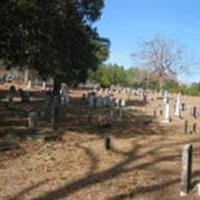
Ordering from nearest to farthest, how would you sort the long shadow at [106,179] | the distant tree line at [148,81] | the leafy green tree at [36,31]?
the long shadow at [106,179] → the leafy green tree at [36,31] → the distant tree line at [148,81]

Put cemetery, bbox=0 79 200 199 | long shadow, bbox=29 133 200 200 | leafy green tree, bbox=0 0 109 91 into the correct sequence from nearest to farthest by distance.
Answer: long shadow, bbox=29 133 200 200 < cemetery, bbox=0 79 200 199 < leafy green tree, bbox=0 0 109 91

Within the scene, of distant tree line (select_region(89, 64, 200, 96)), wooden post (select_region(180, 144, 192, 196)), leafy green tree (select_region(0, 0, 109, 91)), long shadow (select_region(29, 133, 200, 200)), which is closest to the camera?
wooden post (select_region(180, 144, 192, 196))

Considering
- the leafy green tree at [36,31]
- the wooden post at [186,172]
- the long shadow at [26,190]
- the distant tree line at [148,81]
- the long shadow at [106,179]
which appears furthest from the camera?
the distant tree line at [148,81]

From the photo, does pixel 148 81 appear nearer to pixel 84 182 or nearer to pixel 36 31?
pixel 36 31

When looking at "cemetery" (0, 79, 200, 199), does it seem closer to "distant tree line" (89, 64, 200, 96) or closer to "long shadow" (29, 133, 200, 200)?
"long shadow" (29, 133, 200, 200)

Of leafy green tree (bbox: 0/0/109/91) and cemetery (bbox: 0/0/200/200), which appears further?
leafy green tree (bbox: 0/0/109/91)

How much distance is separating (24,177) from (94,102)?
2254 cm

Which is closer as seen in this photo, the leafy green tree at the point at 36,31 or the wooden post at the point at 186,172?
the wooden post at the point at 186,172

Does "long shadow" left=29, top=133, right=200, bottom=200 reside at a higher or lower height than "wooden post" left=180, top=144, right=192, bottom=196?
lower

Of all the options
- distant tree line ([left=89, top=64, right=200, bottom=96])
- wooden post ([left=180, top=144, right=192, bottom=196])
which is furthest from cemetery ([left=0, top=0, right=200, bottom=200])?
distant tree line ([left=89, top=64, right=200, bottom=96])

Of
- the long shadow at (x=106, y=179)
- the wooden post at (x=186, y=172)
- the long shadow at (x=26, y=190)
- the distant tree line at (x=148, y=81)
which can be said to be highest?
the distant tree line at (x=148, y=81)

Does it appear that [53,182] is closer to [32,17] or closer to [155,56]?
[32,17]

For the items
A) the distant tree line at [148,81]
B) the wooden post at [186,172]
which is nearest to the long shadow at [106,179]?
the wooden post at [186,172]

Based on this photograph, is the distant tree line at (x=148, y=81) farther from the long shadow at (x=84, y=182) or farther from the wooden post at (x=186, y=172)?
the wooden post at (x=186, y=172)
